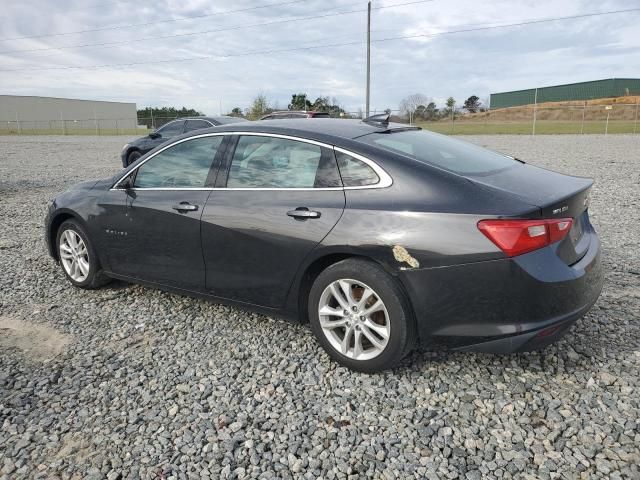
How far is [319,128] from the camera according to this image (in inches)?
138

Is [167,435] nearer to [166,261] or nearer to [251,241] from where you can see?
[251,241]

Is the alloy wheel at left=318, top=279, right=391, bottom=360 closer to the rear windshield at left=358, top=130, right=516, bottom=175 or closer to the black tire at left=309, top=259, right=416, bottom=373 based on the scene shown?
the black tire at left=309, top=259, right=416, bottom=373

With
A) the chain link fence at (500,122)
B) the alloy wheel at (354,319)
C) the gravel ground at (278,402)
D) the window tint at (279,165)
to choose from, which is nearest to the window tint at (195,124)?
the gravel ground at (278,402)

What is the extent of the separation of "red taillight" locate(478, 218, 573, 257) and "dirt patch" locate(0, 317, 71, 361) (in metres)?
2.94

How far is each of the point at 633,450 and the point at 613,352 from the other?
104cm

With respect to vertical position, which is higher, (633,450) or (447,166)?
(447,166)

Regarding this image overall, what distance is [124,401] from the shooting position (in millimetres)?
2906

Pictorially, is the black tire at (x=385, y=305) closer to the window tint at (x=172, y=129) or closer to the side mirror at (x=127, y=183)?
the side mirror at (x=127, y=183)

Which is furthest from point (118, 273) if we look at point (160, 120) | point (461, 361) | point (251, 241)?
point (160, 120)

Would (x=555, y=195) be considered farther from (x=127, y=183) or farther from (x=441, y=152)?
(x=127, y=183)

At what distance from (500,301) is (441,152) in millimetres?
1166

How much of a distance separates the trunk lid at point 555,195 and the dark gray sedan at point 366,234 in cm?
1

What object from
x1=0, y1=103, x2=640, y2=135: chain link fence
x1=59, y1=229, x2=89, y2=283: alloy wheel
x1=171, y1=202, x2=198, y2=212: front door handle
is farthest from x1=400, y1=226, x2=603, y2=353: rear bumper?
x1=0, y1=103, x2=640, y2=135: chain link fence

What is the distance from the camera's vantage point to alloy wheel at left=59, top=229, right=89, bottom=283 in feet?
15.0
